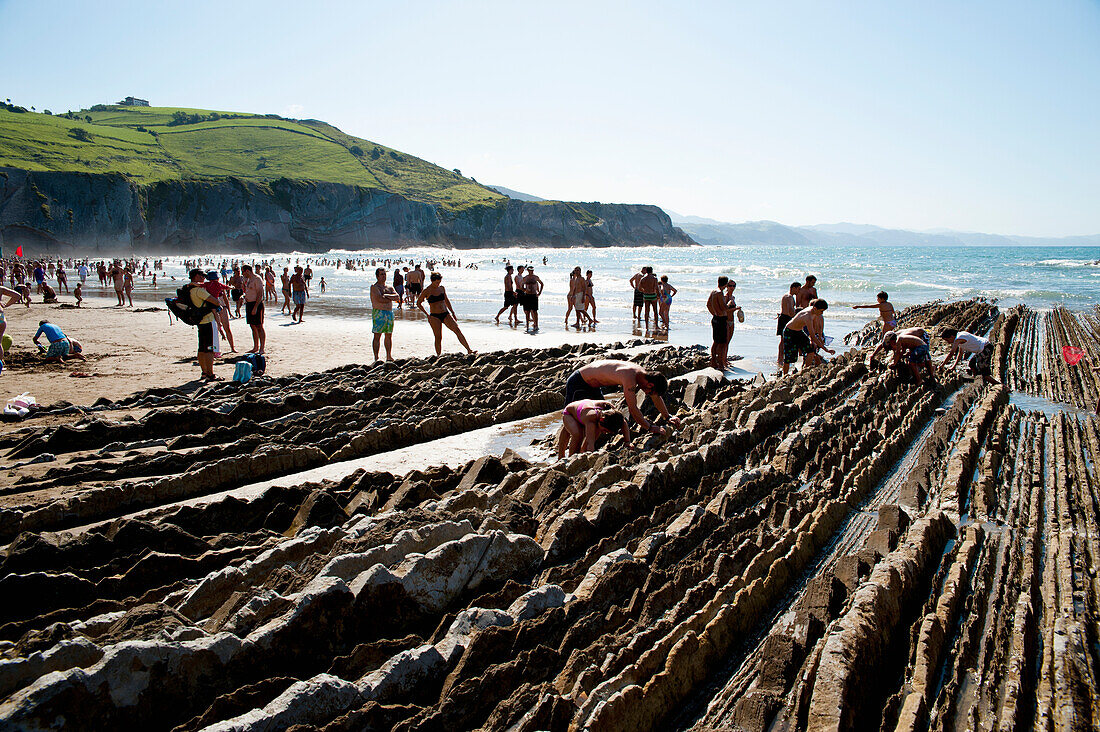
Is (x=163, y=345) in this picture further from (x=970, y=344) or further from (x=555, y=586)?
(x=970, y=344)

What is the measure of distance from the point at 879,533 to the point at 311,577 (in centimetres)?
376

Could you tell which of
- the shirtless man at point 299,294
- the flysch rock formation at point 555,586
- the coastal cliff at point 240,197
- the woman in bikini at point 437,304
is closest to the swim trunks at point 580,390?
the flysch rock formation at point 555,586

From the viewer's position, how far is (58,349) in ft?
37.8

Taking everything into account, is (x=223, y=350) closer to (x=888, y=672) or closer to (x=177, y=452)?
(x=177, y=452)

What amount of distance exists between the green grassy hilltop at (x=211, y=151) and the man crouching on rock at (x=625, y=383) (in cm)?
8785

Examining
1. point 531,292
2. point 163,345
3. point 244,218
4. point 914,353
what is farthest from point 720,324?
point 244,218

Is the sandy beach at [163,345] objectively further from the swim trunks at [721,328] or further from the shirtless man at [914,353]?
the shirtless man at [914,353]

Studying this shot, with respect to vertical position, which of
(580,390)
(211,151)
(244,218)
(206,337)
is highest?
(211,151)

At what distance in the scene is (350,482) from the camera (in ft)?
18.7

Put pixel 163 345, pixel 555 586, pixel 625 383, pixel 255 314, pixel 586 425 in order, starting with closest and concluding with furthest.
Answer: pixel 555 586 → pixel 586 425 → pixel 625 383 → pixel 255 314 → pixel 163 345

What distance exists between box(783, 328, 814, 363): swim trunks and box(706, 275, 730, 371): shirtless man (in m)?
0.99

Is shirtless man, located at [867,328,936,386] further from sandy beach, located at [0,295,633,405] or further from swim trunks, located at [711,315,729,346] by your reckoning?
sandy beach, located at [0,295,633,405]

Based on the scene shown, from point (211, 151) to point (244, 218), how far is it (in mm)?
40964

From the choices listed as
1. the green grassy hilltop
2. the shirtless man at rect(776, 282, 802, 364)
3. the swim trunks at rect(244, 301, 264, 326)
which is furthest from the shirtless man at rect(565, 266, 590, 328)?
the green grassy hilltop
